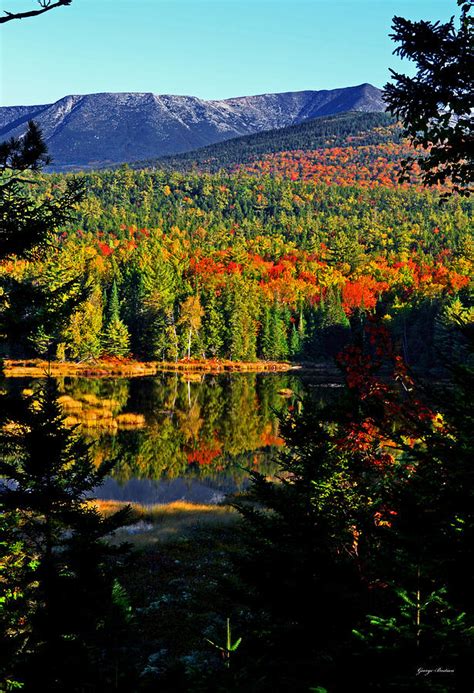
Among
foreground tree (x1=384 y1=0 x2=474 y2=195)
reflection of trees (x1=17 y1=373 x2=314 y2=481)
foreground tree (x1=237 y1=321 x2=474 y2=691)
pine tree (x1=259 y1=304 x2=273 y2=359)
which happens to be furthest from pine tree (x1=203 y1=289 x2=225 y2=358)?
foreground tree (x1=384 y1=0 x2=474 y2=195)

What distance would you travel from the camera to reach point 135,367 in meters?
91.1

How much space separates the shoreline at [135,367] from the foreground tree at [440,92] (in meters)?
73.8

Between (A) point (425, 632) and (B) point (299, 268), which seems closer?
(A) point (425, 632)

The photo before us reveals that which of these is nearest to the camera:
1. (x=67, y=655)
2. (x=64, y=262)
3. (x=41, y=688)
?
(x=41, y=688)

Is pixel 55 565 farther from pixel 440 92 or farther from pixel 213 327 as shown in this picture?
pixel 213 327

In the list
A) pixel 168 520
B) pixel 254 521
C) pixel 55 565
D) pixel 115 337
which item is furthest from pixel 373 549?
pixel 115 337

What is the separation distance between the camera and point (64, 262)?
111 metres

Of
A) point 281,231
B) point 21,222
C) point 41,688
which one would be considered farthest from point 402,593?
point 281,231

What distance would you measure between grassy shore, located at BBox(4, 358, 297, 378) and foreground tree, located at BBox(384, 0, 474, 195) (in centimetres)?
7383

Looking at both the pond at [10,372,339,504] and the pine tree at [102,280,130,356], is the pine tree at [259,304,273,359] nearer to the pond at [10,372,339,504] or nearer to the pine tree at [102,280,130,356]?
the pond at [10,372,339,504]

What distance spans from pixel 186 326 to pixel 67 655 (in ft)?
291

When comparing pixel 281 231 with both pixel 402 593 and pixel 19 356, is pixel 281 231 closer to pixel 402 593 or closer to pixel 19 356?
pixel 19 356

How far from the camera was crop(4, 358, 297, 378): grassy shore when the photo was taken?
8269 cm

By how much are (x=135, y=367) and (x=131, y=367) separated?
737mm
